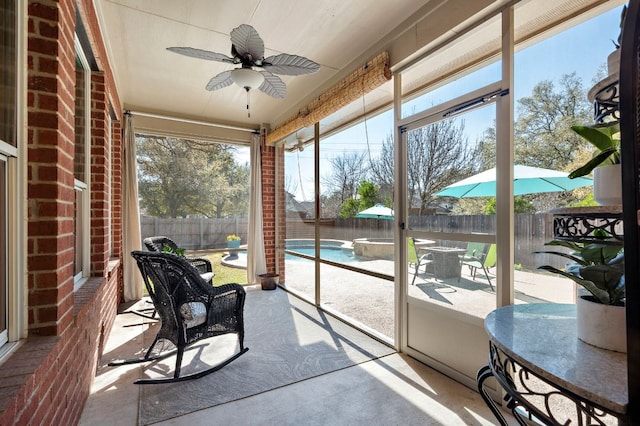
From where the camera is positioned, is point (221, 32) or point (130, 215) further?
point (130, 215)

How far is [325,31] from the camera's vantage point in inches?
99.6

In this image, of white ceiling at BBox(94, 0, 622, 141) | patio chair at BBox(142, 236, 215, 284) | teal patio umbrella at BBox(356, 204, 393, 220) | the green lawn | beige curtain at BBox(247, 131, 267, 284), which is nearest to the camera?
white ceiling at BBox(94, 0, 622, 141)

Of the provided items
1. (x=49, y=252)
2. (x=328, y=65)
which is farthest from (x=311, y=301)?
(x=49, y=252)

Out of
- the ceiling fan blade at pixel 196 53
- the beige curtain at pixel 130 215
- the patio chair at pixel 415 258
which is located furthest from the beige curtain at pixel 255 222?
the patio chair at pixel 415 258

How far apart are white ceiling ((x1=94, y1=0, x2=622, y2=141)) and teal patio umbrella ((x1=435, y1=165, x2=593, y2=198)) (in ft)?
2.83

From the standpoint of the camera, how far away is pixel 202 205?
476 centimetres

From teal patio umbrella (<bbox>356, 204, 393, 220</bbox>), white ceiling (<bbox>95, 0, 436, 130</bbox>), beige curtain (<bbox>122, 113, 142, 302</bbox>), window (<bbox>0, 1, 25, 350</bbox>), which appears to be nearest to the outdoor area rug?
window (<bbox>0, 1, 25, 350</bbox>)

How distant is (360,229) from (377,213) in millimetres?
324

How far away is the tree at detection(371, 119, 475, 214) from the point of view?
7.27 ft

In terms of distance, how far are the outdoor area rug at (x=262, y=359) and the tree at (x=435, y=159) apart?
1421mm

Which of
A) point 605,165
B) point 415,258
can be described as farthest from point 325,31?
point 605,165

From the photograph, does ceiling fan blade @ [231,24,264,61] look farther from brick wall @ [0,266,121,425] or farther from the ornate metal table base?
the ornate metal table base

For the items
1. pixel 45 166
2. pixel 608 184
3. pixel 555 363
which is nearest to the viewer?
pixel 555 363

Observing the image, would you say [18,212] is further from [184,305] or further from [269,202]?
[269,202]
